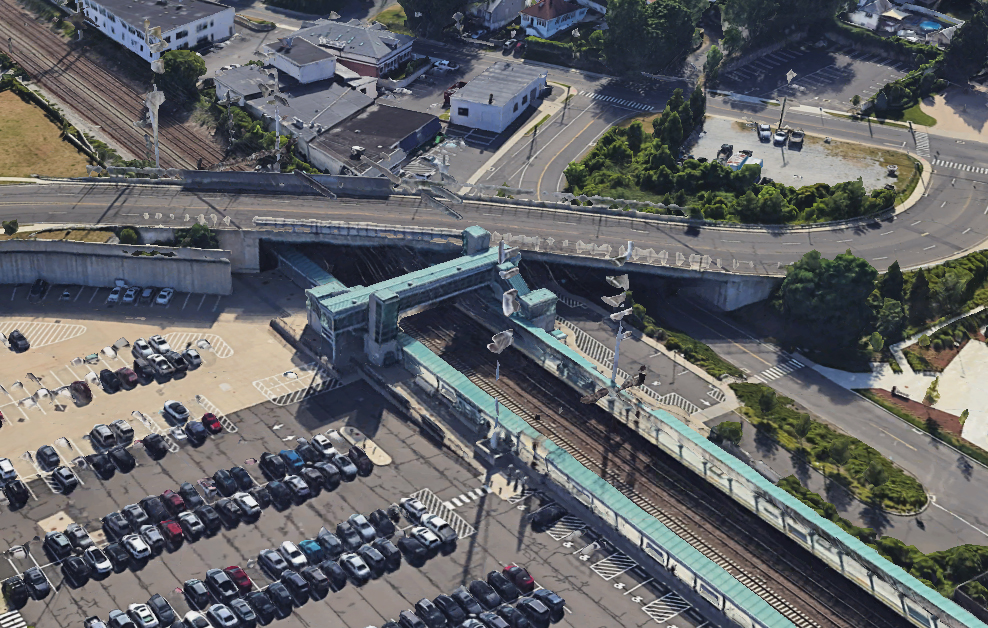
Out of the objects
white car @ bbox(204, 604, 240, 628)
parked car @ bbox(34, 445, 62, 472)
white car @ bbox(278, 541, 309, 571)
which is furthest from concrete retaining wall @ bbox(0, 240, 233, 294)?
white car @ bbox(204, 604, 240, 628)

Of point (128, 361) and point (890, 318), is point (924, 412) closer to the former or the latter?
point (890, 318)

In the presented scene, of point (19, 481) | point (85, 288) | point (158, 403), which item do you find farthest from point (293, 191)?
point (19, 481)

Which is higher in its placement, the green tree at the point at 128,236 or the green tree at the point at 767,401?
the green tree at the point at 128,236

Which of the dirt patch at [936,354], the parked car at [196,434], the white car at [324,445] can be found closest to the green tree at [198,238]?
the parked car at [196,434]

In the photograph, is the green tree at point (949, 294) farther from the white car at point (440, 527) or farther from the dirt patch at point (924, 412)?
the white car at point (440, 527)

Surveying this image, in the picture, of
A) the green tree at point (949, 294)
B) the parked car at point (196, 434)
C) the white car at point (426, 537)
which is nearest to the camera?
the white car at point (426, 537)

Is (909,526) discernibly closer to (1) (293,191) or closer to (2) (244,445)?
(2) (244,445)

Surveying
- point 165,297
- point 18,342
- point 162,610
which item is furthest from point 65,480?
point 165,297
